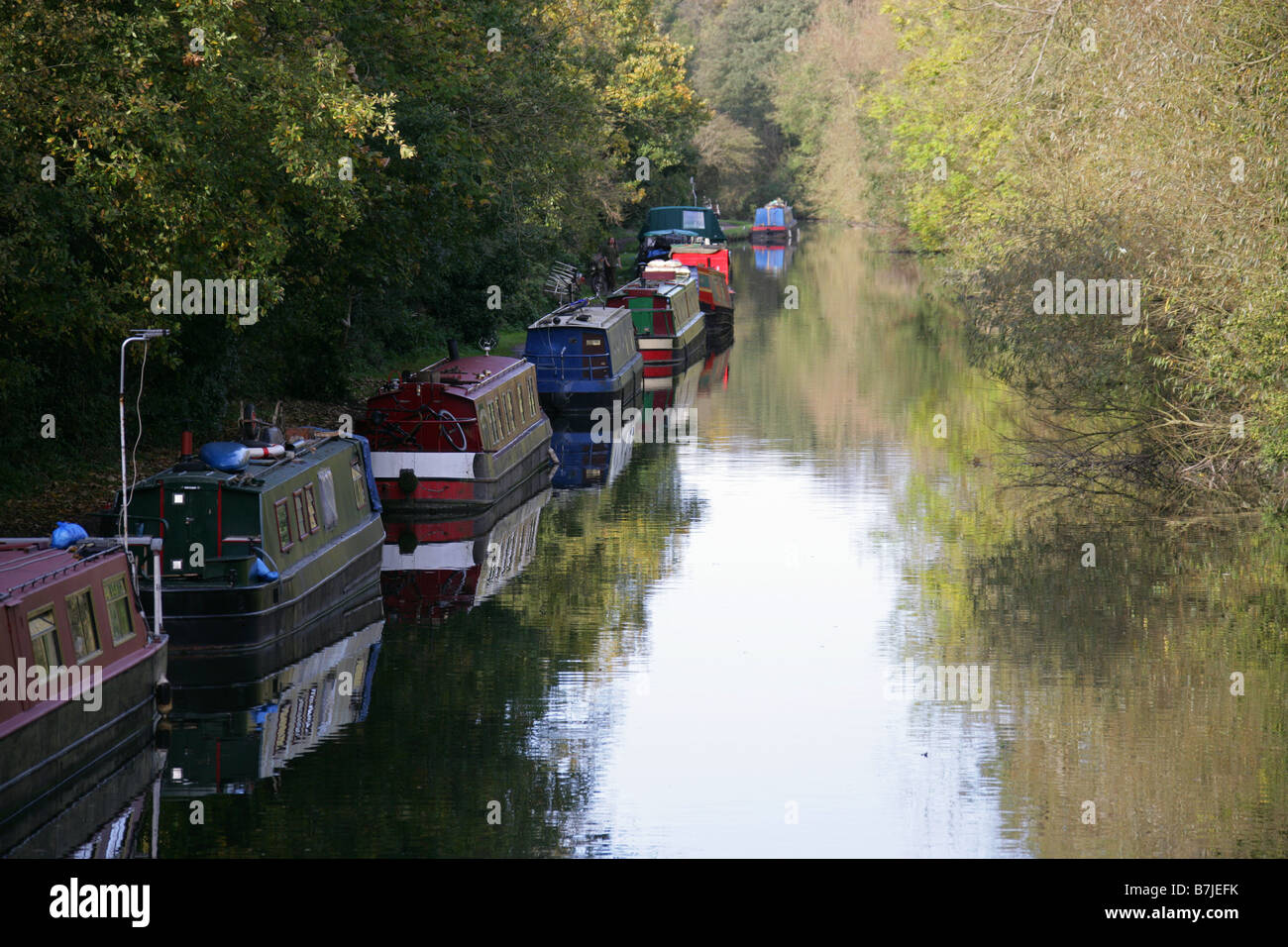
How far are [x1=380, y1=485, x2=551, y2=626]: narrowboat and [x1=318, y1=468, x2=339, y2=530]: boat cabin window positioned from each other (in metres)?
1.27

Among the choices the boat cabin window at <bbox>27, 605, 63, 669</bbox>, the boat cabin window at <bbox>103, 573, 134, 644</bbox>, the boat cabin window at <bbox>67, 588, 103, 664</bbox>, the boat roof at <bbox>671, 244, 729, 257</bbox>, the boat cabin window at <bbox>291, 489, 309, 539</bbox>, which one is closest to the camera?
the boat cabin window at <bbox>27, 605, 63, 669</bbox>

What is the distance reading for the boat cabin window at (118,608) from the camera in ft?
43.4

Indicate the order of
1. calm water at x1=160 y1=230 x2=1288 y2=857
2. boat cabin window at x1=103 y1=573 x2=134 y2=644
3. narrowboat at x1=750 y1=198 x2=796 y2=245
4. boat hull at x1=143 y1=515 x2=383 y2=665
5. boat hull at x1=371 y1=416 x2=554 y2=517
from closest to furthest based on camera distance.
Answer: calm water at x1=160 y1=230 x2=1288 y2=857 → boat cabin window at x1=103 y1=573 x2=134 y2=644 → boat hull at x1=143 y1=515 x2=383 y2=665 → boat hull at x1=371 y1=416 x2=554 y2=517 → narrowboat at x1=750 y1=198 x2=796 y2=245

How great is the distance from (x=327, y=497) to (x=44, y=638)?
6.25 m

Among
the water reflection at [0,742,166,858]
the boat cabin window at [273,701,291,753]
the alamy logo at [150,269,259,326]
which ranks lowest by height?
the boat cabin window at [273,701,291,753]

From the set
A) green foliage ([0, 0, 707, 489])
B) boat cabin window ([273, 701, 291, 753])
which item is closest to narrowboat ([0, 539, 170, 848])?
boat cabin window ([273, 701, 291, 753])

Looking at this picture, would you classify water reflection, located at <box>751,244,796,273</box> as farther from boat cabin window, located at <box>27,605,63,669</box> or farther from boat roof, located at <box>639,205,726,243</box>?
boat cabin window, located at <box>27,605,63,669</box>

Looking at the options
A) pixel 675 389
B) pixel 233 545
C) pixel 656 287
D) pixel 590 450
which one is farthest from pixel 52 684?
pixel 656 287

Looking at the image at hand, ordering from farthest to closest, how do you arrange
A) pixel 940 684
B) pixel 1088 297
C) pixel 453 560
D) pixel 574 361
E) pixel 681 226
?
pixel 681 226, pixel 574 361, pixel 1088 297, pixel 453 560, pixel 940 684

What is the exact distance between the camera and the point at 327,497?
1823cm

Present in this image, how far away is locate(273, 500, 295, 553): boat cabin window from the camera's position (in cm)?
1630

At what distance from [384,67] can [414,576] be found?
855 cm
